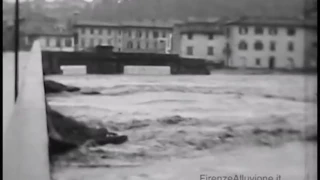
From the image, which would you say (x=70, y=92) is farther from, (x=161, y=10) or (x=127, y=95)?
(x=161, y=10)

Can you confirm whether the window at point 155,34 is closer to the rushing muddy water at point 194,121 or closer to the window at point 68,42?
the rushing muddy water at point 194,121

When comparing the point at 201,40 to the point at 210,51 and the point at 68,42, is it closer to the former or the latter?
the point at 210,51

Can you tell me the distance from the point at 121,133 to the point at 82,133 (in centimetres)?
11

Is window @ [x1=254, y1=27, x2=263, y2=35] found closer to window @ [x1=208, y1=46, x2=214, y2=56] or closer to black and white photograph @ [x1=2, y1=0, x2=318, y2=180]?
black and white photograph @ [x1=2, y1=0, x2=318, y2=180]

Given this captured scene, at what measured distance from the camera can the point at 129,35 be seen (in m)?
1.41

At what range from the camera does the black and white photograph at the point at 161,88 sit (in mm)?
1323

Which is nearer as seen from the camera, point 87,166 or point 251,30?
point 87,166

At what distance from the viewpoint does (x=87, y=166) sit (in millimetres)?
1310

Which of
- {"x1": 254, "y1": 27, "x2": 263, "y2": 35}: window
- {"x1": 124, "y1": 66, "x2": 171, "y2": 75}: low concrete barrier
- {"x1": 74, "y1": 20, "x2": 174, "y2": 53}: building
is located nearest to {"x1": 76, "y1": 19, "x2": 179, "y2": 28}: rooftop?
{"x1": 74, "y1": 20, "x2": 174, "y2": 53}: building

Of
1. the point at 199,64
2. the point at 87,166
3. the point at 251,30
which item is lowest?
the point at 87,166

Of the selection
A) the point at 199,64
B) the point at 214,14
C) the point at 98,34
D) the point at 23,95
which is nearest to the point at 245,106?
the point at 199,64

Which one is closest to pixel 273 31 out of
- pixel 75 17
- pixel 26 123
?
pixel 75 17

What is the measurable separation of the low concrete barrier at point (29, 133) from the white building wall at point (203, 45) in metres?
0.44

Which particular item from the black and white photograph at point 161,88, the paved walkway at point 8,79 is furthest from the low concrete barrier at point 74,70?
the paved walkway at point 8,79
